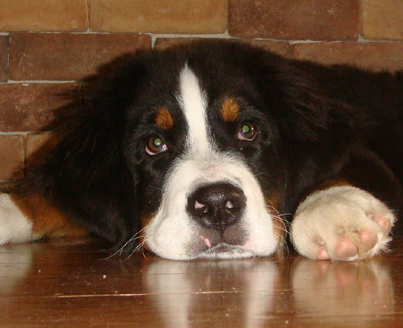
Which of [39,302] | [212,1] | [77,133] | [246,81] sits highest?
[212,1]

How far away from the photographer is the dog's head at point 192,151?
198 centimetres

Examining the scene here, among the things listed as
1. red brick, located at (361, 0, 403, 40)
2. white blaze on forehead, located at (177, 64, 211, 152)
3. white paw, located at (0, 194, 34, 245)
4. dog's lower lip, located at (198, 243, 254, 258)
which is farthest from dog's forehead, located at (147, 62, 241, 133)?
red brick, located at (361, 0, 403, 40)

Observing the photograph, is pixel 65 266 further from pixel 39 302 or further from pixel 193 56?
pixel 193 56

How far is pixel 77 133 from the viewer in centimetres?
239

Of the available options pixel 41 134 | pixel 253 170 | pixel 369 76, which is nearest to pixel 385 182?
pixel 253 170

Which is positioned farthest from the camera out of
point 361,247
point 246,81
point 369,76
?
point 369,76

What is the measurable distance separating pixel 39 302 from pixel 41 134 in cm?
196

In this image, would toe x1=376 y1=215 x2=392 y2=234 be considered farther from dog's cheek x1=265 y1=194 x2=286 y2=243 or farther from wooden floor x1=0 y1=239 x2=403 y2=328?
dog's cheek x1=265 y1=194 x2=286 y2=243

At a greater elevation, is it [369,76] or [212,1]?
[212,1]

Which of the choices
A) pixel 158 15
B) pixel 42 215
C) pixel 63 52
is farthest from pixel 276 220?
pixel 63 52

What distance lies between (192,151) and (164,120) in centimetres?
→ 15

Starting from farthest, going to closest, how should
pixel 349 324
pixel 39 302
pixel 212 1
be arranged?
1. pixel 212 1
2. pixel 39 302
3. pixel 349 324

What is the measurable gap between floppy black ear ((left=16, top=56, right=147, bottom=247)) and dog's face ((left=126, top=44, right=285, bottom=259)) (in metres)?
0.06

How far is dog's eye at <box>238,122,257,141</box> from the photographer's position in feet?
7.25
